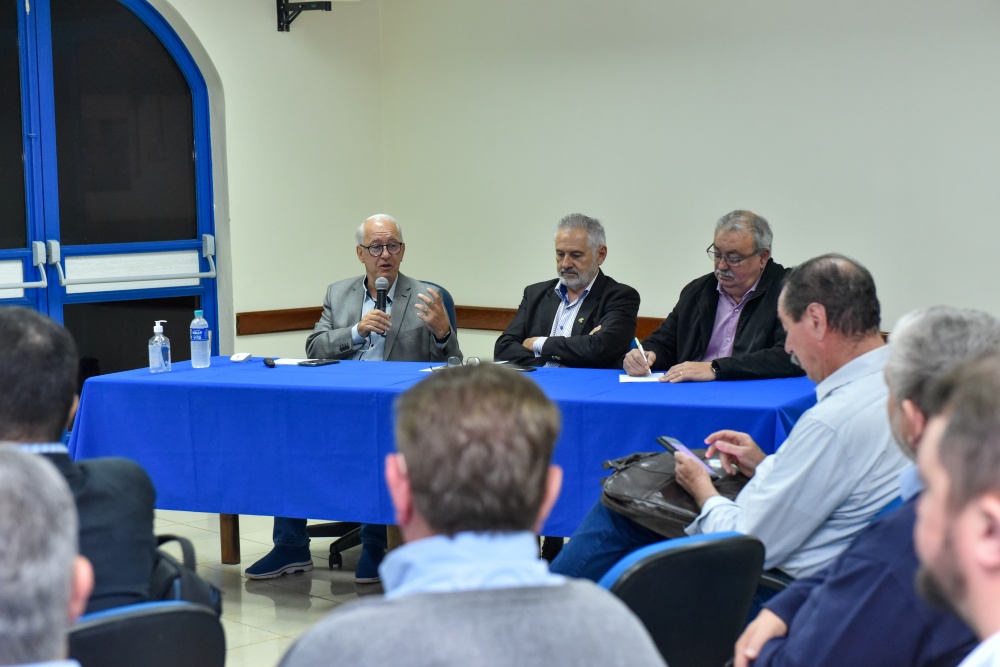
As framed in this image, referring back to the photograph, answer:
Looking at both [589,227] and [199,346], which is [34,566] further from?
[589,227]

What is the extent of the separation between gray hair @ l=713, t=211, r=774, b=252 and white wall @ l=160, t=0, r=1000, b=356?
4.28ft

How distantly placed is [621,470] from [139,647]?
125cm

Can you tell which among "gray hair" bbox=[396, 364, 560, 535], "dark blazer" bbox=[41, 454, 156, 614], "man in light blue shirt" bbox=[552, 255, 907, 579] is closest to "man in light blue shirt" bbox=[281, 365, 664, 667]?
"gray hair" bbox=[396, 364, 560, 535]

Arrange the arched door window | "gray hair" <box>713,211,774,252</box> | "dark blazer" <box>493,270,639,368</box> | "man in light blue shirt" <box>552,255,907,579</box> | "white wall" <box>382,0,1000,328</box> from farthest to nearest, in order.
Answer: the arched door window < "white wall" <box>382,0,1000,328</box> < "dark blazer" <box>493,270,639,368</box> < "gray hair" <box>713,211,774,252</box> < "man in light blue shirt" <box>552,255,907,579</box>

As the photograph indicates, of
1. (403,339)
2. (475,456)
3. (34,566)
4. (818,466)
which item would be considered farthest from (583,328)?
(34,566)

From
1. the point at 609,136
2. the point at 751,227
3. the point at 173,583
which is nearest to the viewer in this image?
the point at 173,583

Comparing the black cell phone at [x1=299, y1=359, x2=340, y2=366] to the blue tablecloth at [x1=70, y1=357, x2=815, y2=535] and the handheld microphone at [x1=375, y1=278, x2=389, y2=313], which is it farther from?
the handheld microphone at [x1=375, y1=278, x2=389, y2=313]

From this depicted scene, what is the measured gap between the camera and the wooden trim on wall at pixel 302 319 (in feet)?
21.0

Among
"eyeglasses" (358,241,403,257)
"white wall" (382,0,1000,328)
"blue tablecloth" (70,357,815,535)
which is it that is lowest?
"blue tablecloth" (70,357,815,535)

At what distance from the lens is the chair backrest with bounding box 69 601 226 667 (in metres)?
1.70

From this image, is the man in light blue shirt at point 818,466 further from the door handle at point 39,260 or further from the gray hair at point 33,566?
the door handle at point 39,260

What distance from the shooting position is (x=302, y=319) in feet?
21.7

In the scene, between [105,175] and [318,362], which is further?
[105,175]

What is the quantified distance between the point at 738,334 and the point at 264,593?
1.91 metres
